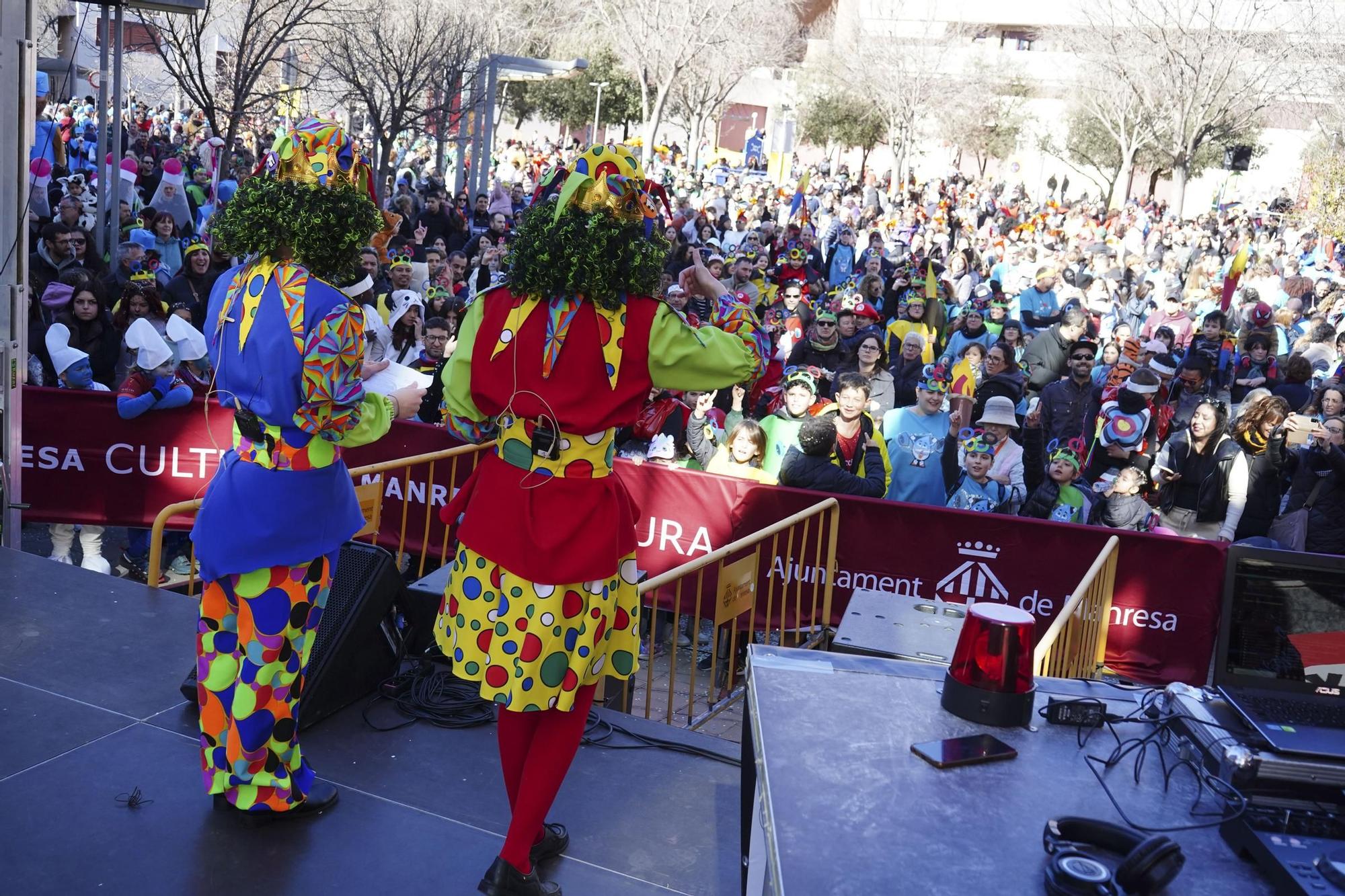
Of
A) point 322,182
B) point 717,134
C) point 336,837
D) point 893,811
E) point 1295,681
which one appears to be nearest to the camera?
point 893,811

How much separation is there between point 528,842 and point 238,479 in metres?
→ 1.31

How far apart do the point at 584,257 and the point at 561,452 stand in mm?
523

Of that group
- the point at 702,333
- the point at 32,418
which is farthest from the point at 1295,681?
the point at 32,418

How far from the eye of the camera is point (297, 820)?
3.87 meters

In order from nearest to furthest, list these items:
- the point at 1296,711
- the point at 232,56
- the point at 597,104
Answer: the point at 1296,711, the point at 232,56, the point at 597,104

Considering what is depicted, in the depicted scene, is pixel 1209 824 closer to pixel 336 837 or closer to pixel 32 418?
pixel 336 837

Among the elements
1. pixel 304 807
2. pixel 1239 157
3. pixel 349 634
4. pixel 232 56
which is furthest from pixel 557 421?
pixel 1239 157

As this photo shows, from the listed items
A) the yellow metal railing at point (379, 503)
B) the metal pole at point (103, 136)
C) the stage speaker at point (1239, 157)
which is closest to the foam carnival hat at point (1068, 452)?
the yellow metal railing at point (379, 503)

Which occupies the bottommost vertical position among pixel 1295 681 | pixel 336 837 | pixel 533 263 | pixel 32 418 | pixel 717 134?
pixel 336 837

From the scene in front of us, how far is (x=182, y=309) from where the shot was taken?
28.1ft

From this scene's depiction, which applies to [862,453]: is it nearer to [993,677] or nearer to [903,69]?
[993,677]

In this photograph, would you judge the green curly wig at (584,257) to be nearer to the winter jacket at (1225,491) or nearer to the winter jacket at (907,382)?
the winter jacket at (1225,491)

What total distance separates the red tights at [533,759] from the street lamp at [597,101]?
3666 centimetres

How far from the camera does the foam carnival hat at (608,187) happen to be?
3266 millimetres
